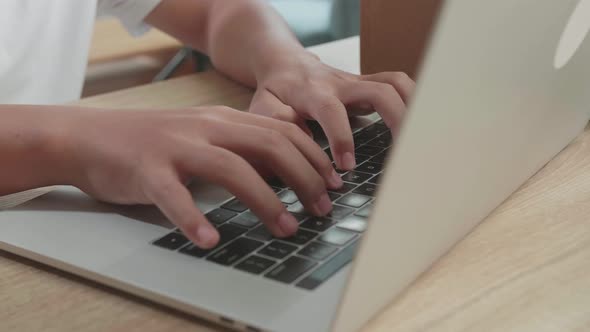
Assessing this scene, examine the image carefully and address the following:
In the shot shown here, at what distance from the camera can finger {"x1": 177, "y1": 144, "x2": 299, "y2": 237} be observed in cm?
43

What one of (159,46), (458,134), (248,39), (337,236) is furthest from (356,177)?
(159,46)

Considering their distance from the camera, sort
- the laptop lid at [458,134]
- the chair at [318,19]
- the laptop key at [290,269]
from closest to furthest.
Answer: the laptop lid at [458,134] → the laptop key at [290,269] → the chair at [318,19]

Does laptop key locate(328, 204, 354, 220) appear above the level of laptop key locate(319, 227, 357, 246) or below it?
below

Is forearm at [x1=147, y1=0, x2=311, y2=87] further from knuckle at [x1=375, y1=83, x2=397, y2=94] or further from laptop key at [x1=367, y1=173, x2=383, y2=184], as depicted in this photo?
laptop key at [x1=367, y1=173, x2=383, y2=184]

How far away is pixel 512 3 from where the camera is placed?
1.03 ft

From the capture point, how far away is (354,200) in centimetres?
49

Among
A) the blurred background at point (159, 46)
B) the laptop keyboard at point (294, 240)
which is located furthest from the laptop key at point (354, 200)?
the blurred background at point (159, 46)

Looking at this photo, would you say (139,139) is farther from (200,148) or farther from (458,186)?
(458,186)

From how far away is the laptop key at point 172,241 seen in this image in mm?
433

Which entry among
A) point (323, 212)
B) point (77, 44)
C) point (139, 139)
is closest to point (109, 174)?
point (139, 139)

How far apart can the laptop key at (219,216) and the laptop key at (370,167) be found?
13 centimetres

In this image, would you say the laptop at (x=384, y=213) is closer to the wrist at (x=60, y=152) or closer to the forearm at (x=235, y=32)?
the wrist at (x=60, y=152)

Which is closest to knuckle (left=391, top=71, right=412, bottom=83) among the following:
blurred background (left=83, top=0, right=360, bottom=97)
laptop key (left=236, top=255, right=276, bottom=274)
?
laptop key (left=236, top=255, right=276, bottom=274)

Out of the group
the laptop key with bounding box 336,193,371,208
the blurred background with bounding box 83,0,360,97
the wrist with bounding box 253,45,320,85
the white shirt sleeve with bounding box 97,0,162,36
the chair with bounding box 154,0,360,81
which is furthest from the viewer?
the chair with bounding box 154,0,360,81
